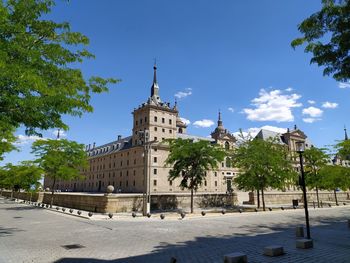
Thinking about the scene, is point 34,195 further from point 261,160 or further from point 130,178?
point 261,160

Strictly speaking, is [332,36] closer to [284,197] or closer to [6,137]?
[6,137]

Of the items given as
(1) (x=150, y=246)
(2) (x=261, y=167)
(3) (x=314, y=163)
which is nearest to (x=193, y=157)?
(2) (x=261, y=167)

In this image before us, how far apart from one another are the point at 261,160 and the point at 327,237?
18471 millimetres

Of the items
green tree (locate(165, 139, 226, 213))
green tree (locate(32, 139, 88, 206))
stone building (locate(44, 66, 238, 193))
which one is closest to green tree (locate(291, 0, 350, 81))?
green tree (locate(165, 139, 226, 213))

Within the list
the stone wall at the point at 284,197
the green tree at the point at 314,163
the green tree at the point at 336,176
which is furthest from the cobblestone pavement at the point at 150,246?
the stone wall at the point at 284,197

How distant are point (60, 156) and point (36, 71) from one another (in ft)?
92.5

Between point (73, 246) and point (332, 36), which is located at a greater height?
point (332, 36)

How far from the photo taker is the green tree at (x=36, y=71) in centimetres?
A: 827

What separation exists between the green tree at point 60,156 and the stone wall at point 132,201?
350cm

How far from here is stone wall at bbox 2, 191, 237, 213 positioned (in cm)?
2803

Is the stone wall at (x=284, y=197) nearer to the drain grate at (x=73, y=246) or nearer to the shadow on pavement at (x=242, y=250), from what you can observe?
the shadow on pavement at (x=242, y=250)

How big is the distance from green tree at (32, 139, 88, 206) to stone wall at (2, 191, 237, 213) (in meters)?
3.50

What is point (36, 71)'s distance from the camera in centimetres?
945

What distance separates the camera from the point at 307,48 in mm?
9344
